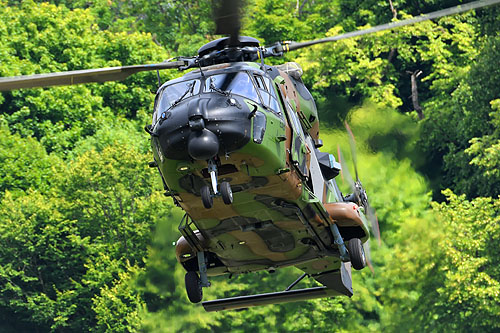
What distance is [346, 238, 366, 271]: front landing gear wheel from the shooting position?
2130 cm

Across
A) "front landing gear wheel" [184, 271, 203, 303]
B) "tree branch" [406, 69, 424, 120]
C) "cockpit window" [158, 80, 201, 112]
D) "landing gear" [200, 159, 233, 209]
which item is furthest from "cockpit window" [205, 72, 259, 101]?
"tree branch" [406, 69, 424, 120]

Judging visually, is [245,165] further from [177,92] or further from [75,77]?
[75,77]

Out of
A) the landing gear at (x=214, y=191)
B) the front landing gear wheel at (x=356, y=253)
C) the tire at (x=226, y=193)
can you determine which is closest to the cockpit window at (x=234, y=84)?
the landing gear at (x=214, y=191)

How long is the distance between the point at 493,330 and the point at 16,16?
35422 mm

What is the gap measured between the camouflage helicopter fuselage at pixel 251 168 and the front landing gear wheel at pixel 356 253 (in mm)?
240

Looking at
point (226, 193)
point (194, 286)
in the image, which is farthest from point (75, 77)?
point (194, 286)

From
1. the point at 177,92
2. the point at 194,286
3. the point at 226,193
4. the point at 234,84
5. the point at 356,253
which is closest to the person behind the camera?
the point at 226,193

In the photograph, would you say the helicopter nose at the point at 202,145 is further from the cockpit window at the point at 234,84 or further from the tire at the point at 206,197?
the cockpit window at the point at 234,84

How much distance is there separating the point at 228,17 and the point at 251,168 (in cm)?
264

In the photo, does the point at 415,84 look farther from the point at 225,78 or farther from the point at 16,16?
the point at 225,78

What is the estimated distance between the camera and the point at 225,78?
19.1m

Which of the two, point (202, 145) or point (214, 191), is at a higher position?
point (202, 145)

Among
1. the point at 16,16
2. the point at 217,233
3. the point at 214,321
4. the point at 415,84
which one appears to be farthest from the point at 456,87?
the point at 217,233

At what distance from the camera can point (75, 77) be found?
19781mm
